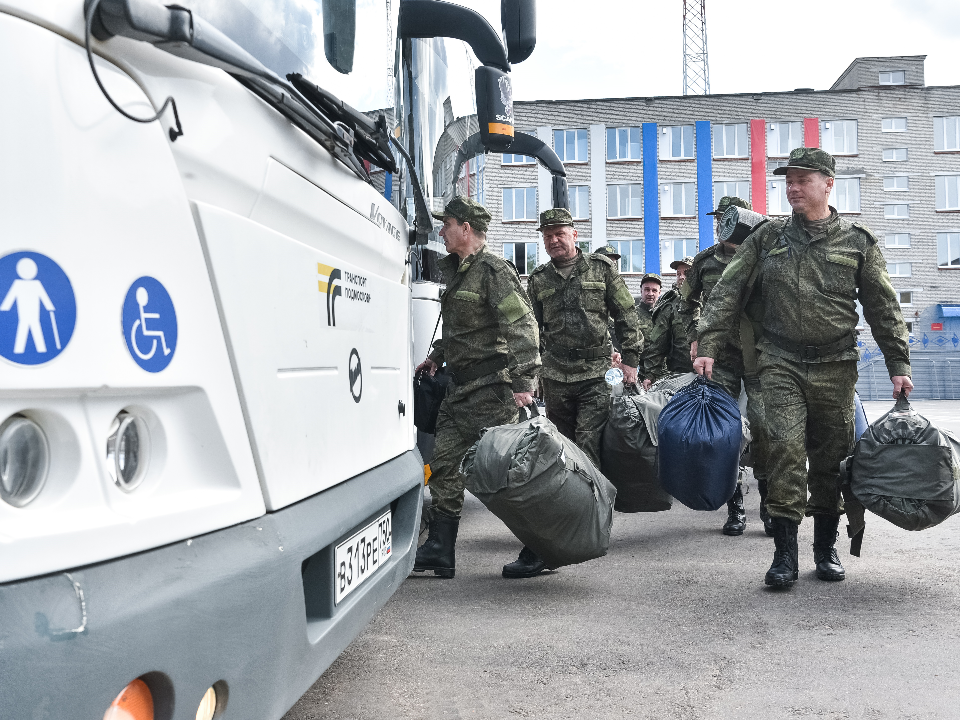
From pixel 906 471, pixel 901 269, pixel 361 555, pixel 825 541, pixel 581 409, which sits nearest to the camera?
pixel 361 555

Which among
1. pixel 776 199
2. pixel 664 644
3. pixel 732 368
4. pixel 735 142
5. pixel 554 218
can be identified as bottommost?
pixel 664 644

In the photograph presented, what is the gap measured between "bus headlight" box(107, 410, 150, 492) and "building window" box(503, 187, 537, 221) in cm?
4024

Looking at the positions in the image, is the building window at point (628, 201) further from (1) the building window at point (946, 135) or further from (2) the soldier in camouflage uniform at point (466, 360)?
(2) the soldier in camouflage uniform at point (466, 360)

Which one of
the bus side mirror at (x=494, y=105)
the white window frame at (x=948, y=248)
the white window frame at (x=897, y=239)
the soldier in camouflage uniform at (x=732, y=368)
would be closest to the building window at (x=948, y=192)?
the white window frame at (x=948, y=248)

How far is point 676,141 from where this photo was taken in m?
41.8

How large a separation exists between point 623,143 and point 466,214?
38.0 meters

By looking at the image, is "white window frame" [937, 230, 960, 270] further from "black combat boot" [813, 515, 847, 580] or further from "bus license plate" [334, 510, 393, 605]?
"bus license plate" [334, 510, 393, 605]

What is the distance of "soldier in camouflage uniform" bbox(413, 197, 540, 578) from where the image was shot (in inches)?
204

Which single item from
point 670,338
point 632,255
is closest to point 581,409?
point 670,338

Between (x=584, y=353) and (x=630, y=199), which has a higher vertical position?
(x=630, y=199)

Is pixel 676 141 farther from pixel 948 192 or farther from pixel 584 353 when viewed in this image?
pixel 584 353

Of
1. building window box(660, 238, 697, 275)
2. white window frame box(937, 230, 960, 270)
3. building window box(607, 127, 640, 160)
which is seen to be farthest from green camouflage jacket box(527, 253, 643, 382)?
white window frame box(937, 230, 960, 270)

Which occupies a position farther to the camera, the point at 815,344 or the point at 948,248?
the point at 948,248

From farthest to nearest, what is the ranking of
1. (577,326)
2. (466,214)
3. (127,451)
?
(577,326)
(466,214)
(127,451)
